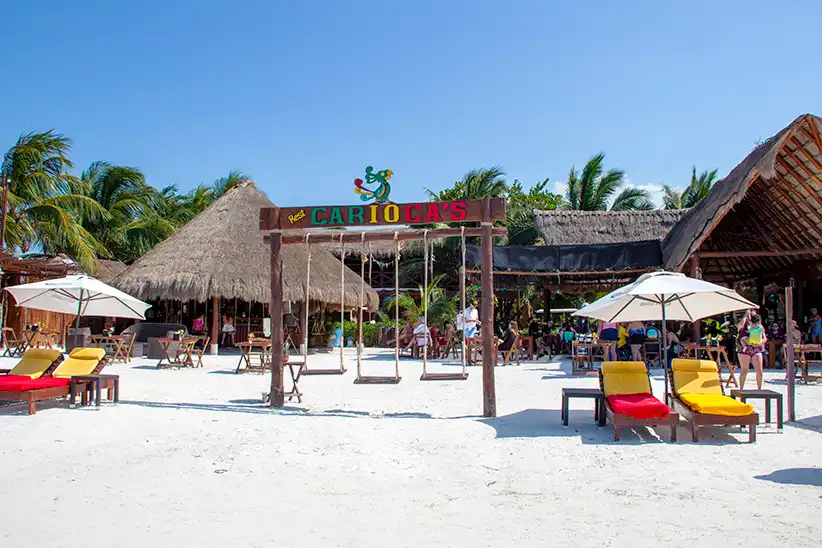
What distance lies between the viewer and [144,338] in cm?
1975

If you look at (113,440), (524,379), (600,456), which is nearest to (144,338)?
(524,379)

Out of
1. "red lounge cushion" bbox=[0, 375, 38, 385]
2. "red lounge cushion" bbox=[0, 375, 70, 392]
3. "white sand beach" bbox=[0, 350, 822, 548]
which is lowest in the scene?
"white sand beach" bbox=[0, 350, 822, 548]

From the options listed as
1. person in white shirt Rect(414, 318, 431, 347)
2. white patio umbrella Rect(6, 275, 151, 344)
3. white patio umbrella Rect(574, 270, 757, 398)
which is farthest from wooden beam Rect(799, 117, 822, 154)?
white patio umbrella Rect(6, 275, 151, 344)

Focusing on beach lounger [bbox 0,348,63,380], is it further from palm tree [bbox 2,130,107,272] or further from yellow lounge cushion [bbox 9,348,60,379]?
palm tree [bbox 2,130,107,272]

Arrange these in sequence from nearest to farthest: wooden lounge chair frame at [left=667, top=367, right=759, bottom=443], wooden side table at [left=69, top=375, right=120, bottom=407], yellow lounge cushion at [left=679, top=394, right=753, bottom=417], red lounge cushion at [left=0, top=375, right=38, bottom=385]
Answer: wooden lounge chair frame at [left=667, top=367, right=759, bottom=443] → yellow lounge cushion at [left=679, top=394, right=753, bottom=417] → red lounge cushion at [left=0, top=375, right=38, bottom=385] → wooden side table at [left=69, top=375, right=120, bottom=407]

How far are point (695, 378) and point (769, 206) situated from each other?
11.2 m

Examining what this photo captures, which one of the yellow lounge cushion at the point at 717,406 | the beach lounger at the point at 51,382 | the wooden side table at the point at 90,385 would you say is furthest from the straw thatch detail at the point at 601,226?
the beach lounger at the point at 51,382

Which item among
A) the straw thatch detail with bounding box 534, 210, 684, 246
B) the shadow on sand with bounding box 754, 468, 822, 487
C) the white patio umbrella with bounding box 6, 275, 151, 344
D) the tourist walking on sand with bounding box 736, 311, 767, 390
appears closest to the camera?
the shadow on sand with bounding box 754, 468, 822, 487

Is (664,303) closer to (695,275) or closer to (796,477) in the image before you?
(796,477)

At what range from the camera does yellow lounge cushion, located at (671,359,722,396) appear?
7.69 meters

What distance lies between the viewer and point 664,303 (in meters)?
8.66

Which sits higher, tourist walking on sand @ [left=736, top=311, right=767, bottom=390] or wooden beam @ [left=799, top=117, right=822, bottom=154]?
wooden beam @ [left=799, top=117, right=822, bottom=154]

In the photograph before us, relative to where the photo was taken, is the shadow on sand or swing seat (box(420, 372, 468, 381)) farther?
swing seat (box(420, 372, 468, 381))

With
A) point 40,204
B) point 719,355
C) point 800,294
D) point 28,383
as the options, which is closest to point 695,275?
point 719,355
